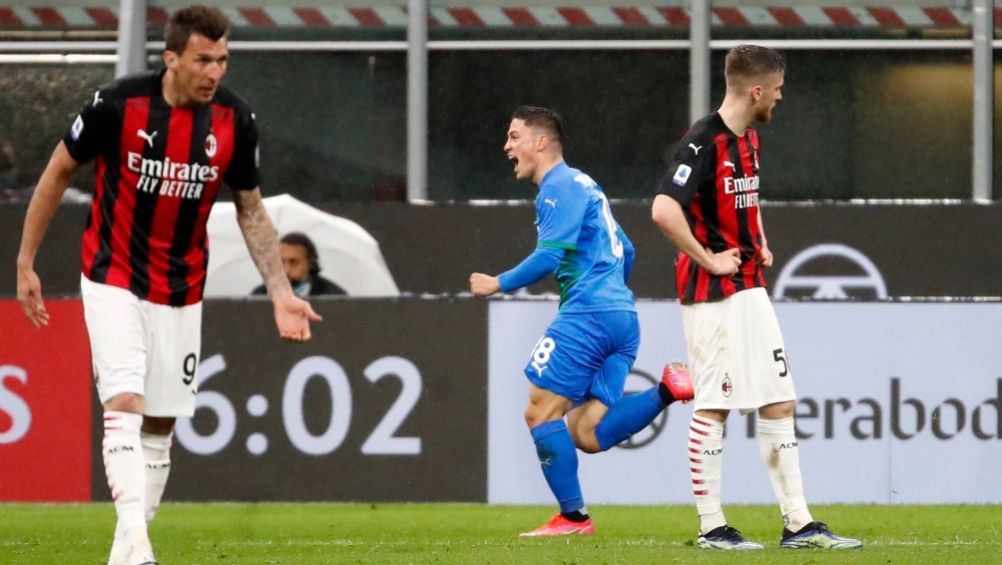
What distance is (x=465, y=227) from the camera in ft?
41.7

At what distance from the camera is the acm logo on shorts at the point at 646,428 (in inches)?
395

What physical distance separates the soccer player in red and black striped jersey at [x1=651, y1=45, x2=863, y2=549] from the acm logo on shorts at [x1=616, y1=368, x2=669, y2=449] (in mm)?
2958

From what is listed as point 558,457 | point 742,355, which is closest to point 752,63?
point 742,355

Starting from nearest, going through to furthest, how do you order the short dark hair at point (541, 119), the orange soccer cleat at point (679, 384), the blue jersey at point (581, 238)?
the blue jersey at point (581, 238)
the orange soccer cleat at point (679, 384)
the short dark hair at point (541, 119)

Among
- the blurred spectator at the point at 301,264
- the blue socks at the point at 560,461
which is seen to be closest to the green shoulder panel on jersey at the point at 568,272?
the blue socks at the point at 560,461

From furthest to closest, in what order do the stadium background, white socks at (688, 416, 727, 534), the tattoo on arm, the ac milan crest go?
the stadium background
white socks at (688, 416, 727, 534)
the tattoo on arm
the ac milan crest

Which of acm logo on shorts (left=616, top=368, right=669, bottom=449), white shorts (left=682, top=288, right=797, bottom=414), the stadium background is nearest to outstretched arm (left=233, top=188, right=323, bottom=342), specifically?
white shorts (left=682, top=288, right=797, bottom=414)

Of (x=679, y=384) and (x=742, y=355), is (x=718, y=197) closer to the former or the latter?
(x=742, y=355)

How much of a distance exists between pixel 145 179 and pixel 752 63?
2.37 metres

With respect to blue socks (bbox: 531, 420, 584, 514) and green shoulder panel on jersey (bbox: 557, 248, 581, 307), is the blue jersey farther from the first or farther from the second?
blue socks (bbox: 531, 420, 584, 514)

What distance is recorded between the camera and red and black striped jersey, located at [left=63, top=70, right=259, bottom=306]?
6016mm

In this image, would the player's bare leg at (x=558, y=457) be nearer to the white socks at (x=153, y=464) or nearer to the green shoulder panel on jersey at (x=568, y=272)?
the green shoulder panel on jersey at (x=568, y=272)

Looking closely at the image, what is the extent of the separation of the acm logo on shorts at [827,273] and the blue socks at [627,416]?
4.18 m

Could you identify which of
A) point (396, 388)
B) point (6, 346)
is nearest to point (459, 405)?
point (396, 388)
